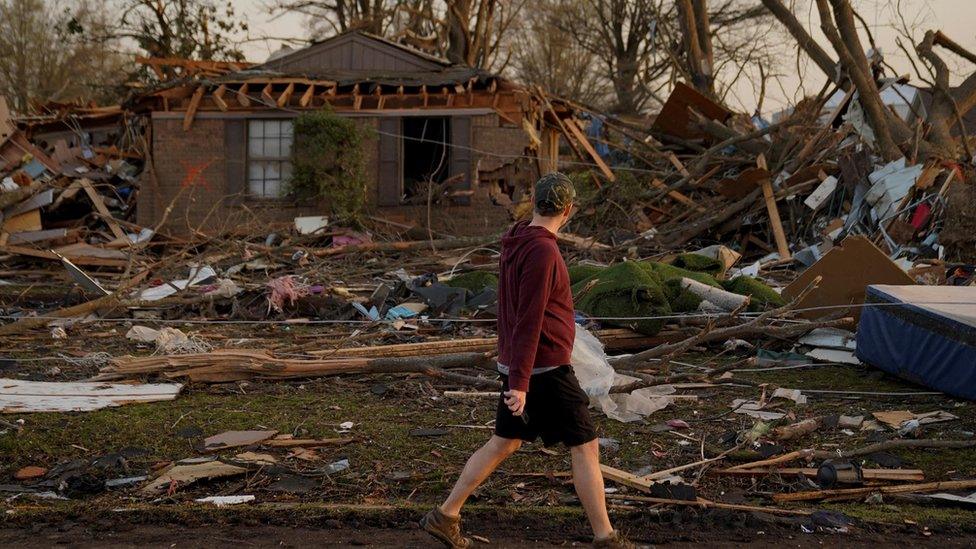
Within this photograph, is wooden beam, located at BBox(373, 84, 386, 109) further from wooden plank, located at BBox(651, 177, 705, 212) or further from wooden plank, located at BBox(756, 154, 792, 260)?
wooden plank, located at BBox(756, 154, 792, 260)

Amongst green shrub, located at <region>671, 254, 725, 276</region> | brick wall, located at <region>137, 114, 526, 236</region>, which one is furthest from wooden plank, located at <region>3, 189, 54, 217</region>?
green shrub, located at <region>671, 254, 725, 276</region>

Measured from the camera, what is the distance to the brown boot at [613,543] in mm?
4211

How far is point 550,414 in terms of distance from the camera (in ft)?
14.1

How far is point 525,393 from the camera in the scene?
4.16 metres

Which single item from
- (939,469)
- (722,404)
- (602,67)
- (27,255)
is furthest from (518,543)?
(602,67)

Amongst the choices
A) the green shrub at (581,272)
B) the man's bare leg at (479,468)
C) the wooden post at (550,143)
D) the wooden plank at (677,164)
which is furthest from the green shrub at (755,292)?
the wooden post at (550,143)

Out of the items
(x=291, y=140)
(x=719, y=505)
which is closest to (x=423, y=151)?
(x=291, y=140)

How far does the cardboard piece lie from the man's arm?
6.15m

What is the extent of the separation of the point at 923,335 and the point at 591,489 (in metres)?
4.43

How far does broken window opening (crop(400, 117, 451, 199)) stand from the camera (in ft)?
65.1

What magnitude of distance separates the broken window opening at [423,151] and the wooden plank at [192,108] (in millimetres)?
3909

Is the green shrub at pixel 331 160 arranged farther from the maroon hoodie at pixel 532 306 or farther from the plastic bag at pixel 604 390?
the maroon hoodie at pixel 532 306

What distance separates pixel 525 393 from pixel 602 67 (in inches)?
1710

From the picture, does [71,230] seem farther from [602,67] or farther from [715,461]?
[602,67]
